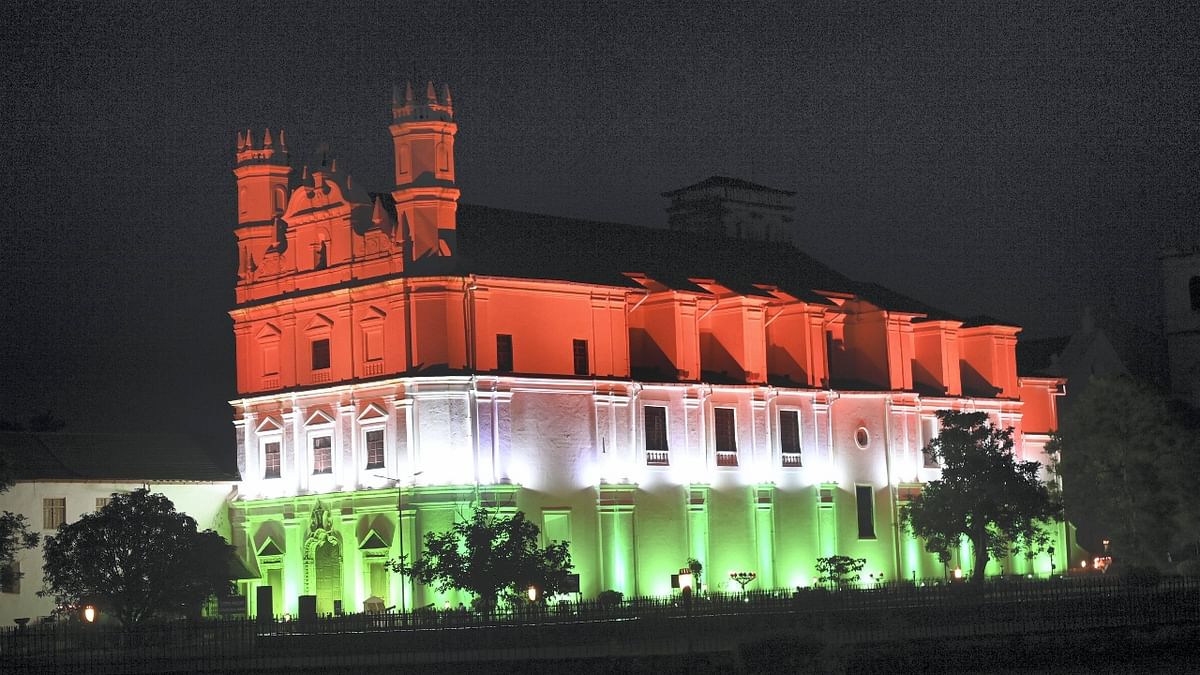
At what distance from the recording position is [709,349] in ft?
286

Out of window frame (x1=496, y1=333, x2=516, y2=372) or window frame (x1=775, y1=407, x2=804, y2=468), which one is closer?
window frame (x1=496, y1=333, x2=516, y2=372)

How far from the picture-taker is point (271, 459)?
82250 mm

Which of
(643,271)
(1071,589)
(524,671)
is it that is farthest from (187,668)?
(643,271)

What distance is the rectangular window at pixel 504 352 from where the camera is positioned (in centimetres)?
7700

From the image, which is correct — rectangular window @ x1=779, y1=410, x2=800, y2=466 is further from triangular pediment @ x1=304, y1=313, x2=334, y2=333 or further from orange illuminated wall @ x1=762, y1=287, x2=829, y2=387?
triangular pediment @ x1=304, y1=313, x2=334, y2=333

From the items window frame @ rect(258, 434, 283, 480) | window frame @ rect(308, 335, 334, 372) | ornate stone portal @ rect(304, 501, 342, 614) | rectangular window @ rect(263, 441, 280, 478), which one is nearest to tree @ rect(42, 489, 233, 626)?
ornate stone portal @ rect(304, 501, 342, 614)

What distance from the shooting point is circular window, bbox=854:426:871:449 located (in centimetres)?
9075

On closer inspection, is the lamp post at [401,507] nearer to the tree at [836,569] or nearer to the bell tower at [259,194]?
the bell tower at [259,194]

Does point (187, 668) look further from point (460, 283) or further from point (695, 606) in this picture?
point (460, 283)

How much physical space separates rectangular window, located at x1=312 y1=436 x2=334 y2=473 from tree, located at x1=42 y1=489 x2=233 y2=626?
8.20 meters

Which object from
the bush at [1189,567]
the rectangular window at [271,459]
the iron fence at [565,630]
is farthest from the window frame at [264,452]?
the bush at [1189,567]

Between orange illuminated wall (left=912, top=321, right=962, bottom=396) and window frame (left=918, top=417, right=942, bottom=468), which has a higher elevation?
orange illuminated wall (left=912, top=321, right=962, bottom=396)

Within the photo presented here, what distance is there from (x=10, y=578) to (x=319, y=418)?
13.6m

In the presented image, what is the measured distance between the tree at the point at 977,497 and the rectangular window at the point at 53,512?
1456 inches
